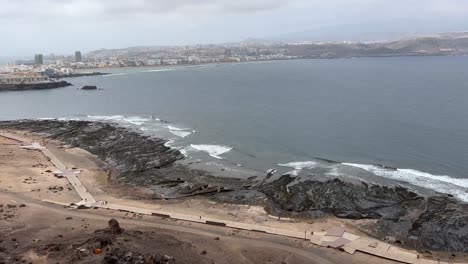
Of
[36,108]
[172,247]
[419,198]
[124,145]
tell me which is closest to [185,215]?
[172,247]

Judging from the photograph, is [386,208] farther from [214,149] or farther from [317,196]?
[214,149]

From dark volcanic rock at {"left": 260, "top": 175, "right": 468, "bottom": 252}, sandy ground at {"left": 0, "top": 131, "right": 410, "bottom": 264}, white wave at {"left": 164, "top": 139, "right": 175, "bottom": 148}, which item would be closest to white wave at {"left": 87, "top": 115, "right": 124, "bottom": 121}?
white wave at {"left": 164, "top": 139, "right": 175, "bottom": 148}

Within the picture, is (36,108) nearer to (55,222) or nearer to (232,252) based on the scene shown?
(55,222)

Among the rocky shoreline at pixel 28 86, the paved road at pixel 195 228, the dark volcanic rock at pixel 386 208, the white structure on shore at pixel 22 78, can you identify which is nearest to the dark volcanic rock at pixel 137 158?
the dark volcanic rock at pixel 386 208

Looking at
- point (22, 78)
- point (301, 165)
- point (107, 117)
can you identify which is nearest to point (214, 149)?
point (301, 165)

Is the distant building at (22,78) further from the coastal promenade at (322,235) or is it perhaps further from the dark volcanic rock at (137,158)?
the coastal promenade at (322,235)
